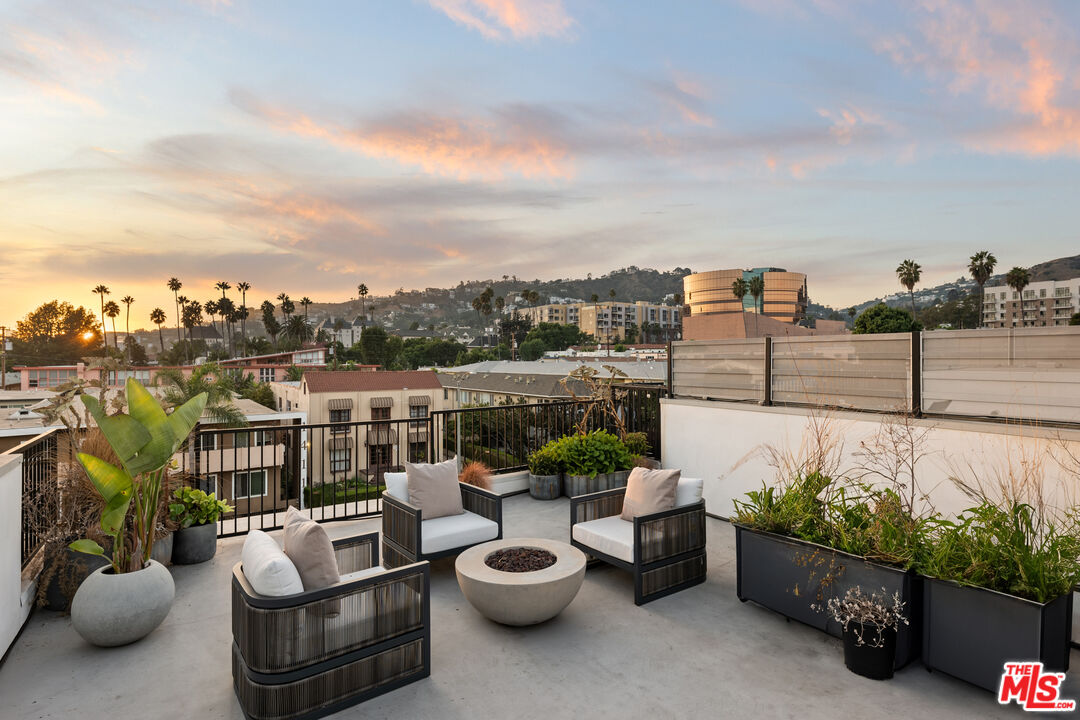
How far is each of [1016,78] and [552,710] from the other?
1104 centimetres

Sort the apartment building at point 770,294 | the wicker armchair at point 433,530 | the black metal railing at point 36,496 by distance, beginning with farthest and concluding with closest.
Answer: the apartment building at point 770,294 → the wicker armchair at point 433,530 → the black metal railing at point 36,496

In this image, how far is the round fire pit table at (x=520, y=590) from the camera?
3139 mm

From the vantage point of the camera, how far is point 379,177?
12.2 metres

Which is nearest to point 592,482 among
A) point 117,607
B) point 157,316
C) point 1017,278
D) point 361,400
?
point 117,607

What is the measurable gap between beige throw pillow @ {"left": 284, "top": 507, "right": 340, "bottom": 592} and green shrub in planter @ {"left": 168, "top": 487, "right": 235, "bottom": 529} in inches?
96.4

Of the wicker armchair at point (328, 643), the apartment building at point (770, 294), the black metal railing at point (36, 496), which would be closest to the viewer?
the wicker armchair at point (328, 643)

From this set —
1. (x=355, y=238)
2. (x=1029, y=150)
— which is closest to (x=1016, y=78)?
(x=1029, y=150)

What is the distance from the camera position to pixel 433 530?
4133 mm

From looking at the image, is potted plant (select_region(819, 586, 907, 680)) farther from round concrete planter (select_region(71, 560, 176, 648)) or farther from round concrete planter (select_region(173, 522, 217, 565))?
round concrete planter (select_region(173, 522, 217, 565))

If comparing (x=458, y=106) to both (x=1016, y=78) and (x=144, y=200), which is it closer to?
(x=144, y=200)

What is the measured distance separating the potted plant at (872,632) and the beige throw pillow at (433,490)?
2932 millimetres

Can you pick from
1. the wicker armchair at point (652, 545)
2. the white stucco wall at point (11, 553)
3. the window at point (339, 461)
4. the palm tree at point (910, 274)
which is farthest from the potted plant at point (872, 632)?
the palm tree at point (910, 274)

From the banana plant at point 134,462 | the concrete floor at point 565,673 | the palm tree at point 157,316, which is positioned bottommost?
the concrete floor at point 565,673

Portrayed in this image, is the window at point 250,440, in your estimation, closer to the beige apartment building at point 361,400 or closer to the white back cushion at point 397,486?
the white back cushion at point 397,486
